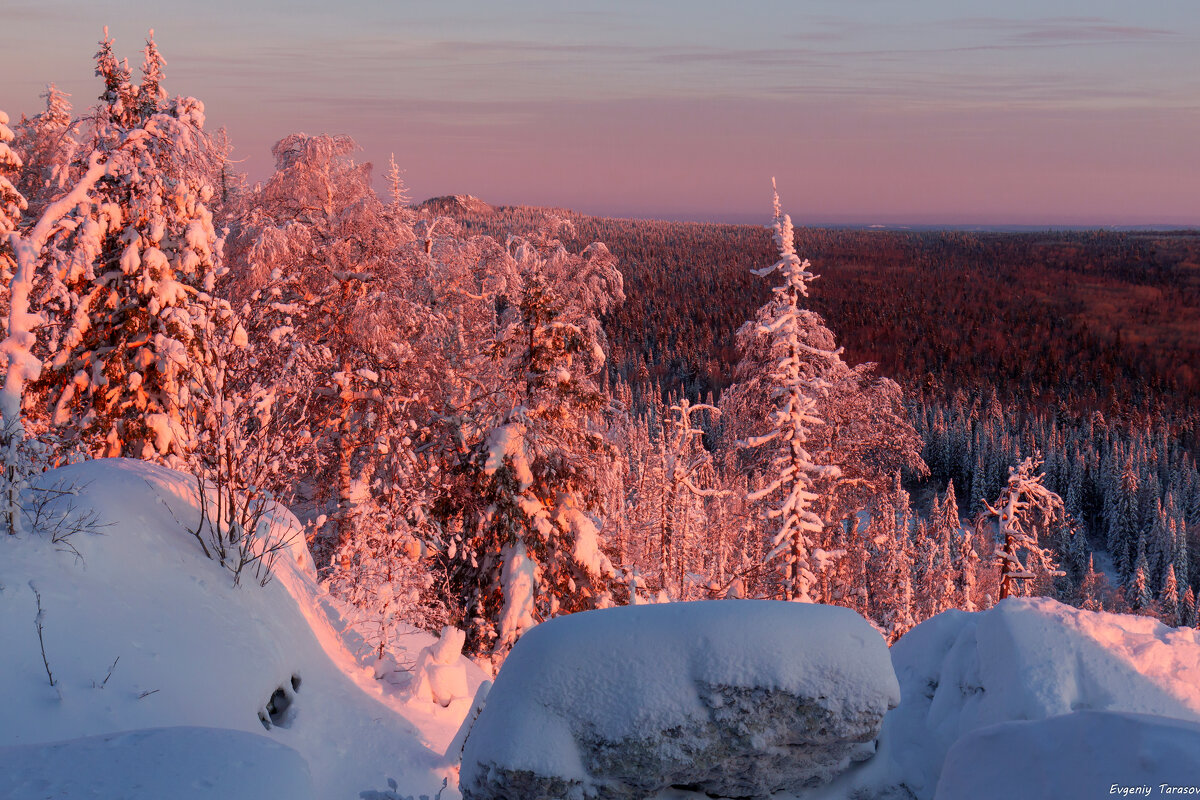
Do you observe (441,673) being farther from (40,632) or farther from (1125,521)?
(1125,521)

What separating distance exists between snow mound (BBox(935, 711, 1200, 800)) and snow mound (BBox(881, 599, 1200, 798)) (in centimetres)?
109

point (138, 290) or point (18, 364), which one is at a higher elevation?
point (138, 290)

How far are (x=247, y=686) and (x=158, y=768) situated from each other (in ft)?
10.3

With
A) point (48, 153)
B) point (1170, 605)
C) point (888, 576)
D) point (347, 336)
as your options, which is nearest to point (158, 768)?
point (347, 336)

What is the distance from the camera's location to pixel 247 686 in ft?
25.3

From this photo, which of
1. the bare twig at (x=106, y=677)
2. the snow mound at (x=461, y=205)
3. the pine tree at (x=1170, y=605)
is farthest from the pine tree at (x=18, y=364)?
the pine tree at (x=1170, y=605)

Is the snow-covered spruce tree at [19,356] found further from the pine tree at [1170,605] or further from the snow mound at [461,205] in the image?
the pine tree at [1170,605]

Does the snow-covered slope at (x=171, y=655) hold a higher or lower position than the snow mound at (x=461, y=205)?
lower

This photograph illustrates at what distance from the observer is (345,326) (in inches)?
723

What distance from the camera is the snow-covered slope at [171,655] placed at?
20.7 feet

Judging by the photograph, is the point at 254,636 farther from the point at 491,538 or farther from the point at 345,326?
the point at 345,326

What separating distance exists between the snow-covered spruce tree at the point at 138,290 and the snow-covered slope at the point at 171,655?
4860 millimetres

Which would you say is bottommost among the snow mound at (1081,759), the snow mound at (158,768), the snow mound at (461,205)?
the snow mound at (158,768)

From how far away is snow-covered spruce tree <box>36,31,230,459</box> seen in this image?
45.7ft
